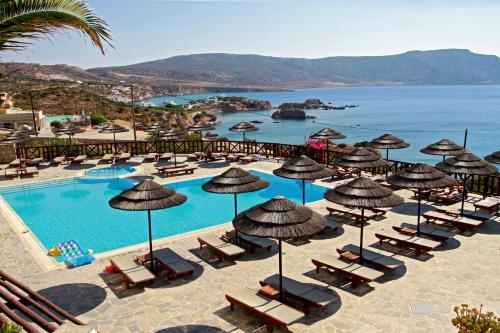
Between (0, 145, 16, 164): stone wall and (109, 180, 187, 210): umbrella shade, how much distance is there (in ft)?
61.3

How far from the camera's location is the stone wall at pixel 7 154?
80.5 ft

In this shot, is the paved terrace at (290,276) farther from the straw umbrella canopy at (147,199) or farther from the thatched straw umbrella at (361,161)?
the thatched straw umbrella at (361,161)

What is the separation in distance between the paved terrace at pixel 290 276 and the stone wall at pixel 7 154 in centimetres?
1434

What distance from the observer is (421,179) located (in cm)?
1120

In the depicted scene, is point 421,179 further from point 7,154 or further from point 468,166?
point 7,154

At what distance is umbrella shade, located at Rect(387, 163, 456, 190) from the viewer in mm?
11125

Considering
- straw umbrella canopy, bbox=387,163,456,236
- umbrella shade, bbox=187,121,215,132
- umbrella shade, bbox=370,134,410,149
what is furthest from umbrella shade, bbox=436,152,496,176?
umbrella shade, bbox=187,121,215,132

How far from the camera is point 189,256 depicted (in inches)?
442

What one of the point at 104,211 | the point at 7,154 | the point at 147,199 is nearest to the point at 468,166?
the point at 147,199

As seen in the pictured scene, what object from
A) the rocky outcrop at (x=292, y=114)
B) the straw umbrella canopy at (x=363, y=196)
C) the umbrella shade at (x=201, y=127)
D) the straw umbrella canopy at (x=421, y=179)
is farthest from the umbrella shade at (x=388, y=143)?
the rocky outcrop at (x=292, y=114)

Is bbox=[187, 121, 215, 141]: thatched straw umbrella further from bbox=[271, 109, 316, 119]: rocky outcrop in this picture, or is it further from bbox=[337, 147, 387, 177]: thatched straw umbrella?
bbox=[271, 109, 316, 119]: rocky outcrop

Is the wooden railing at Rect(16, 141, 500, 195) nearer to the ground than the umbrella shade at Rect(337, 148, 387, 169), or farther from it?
nearer to the ground

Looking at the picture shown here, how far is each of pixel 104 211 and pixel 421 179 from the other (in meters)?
12.2

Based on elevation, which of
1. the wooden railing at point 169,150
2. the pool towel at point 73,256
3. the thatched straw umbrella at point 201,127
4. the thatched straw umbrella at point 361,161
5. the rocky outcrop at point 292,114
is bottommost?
the rocky outcrop at point 292,114
